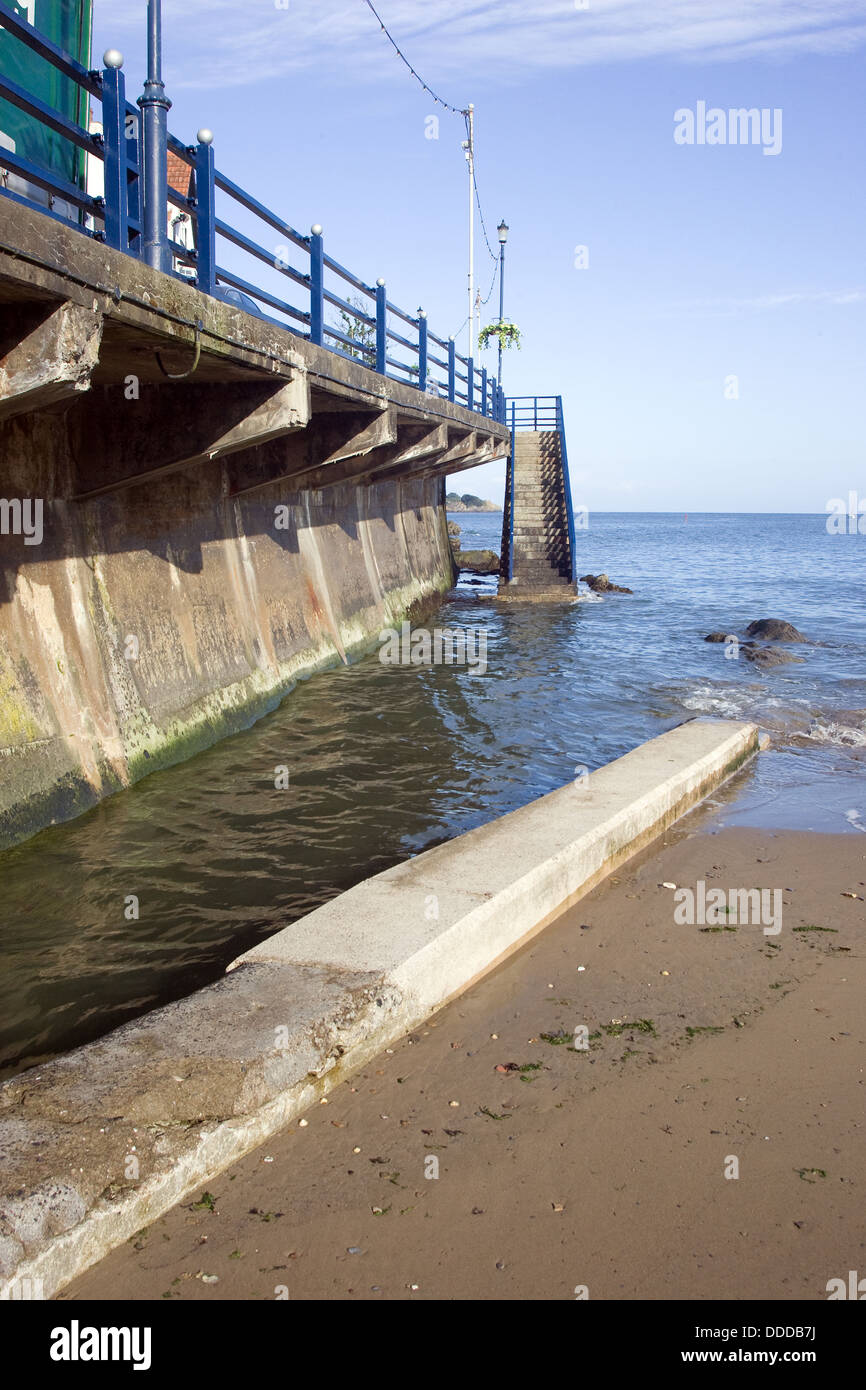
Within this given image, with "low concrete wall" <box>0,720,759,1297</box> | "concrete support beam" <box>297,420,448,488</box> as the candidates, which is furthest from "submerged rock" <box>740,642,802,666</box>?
"low concrete wall" <box>0,720,759,1297</box>

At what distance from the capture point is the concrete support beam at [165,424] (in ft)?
24.5

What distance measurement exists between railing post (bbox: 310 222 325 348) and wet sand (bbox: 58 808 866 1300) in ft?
22.4

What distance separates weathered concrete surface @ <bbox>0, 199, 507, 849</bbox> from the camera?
524cm

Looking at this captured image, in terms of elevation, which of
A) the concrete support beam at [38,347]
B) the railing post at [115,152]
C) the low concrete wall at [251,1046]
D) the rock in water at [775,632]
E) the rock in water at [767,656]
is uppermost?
the railing post at [115,152]

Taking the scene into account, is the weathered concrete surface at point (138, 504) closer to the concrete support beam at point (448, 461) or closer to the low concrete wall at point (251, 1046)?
the low concrete wall at point (251, 1046)

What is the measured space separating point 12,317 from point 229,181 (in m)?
3.16

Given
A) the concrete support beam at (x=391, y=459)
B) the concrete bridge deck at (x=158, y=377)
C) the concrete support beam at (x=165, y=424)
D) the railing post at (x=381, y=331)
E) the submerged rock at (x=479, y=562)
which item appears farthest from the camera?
the submerged rock at (x=479, y=562)

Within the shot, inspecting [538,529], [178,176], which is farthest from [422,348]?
[178,176]

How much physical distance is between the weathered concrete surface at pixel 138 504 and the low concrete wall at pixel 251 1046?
284cm

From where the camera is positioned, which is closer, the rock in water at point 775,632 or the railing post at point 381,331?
the railing post at point 381,331

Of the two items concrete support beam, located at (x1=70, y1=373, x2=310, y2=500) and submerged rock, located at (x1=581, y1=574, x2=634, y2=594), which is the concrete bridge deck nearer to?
concrete support beam, located at (x1=70, y1=373, x2=310, y2=500)

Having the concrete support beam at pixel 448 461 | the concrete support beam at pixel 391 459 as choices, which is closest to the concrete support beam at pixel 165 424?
the concrete support beam at pixel 391 459

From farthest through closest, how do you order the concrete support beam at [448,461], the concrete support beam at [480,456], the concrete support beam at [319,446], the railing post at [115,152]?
the concrete support beam at [480,456]
the concrete support beam at [448,461]
the concrete support beam at [319,446]
the railing post at [115,152]

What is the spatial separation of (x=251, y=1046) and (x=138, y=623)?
5211 mm
